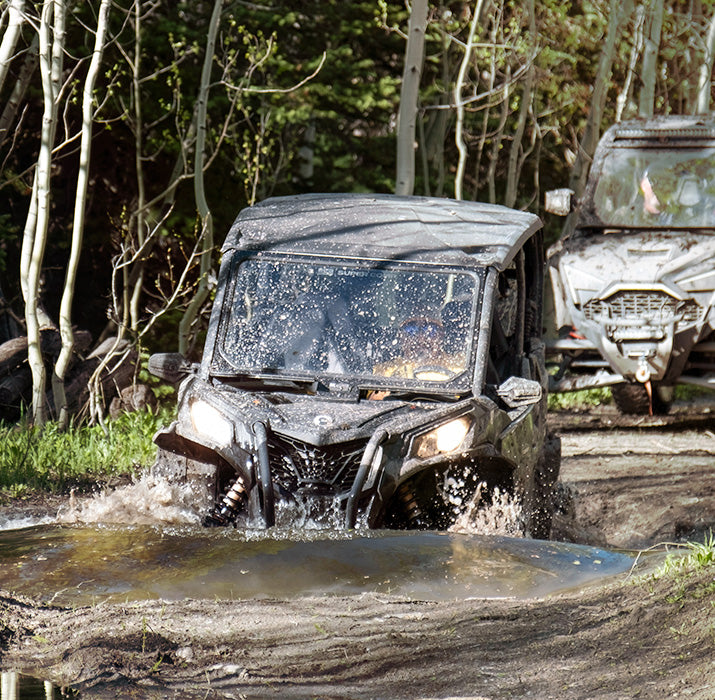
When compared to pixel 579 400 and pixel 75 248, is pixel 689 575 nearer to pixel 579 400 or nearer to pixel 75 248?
pixel 75 248

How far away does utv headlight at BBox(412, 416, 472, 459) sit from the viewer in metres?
6.48

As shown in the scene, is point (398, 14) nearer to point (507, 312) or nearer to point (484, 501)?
point (507, 312)

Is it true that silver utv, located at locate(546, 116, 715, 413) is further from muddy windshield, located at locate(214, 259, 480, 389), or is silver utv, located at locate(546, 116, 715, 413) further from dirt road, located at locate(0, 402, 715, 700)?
dirt road, located at locate(0, 402, 715, 700)

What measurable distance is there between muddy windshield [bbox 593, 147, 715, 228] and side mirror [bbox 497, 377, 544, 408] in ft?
21.4

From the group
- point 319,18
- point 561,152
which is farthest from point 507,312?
point 561,152

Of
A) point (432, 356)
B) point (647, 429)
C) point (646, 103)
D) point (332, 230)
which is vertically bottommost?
point (647, 429)

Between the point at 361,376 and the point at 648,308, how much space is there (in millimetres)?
5781

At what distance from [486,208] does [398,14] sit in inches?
533

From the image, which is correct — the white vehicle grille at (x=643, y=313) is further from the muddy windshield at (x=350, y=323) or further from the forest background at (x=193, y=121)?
the muddy windshield at (x=350, y=323)

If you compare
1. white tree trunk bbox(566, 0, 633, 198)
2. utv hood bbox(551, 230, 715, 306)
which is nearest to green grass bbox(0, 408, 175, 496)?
utv hood bbox(551, 230, 715, 306)

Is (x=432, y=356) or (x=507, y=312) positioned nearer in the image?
(x=432, y=356)

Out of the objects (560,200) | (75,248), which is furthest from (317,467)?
(560,200)

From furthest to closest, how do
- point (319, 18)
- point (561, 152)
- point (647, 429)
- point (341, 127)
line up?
point (561, 152)
point (341, 127)
point (319, 18)
point (647, 429)

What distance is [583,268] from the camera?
12.6 metres
